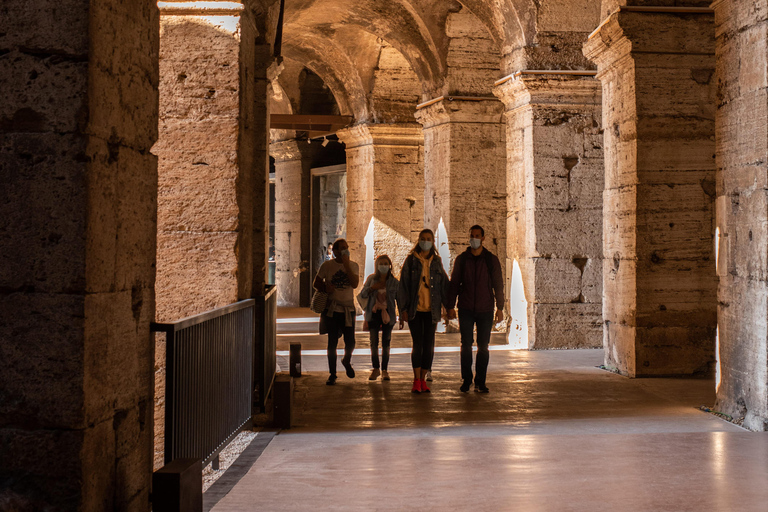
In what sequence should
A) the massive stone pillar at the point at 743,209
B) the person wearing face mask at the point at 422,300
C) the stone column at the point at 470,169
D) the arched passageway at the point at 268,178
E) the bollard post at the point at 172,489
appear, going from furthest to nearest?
the stone column at the point at 470,169
the person wearing face mask at the point at 422,300
the massive stone pillar at the point at 743,209
the arched passageway at the point at 268,178
the bollard post at the point at 172,489

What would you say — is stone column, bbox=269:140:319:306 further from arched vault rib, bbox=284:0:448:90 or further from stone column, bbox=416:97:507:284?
stone column, bbox=416:97:507:284

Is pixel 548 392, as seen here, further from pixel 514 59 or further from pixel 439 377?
pixel 514 59

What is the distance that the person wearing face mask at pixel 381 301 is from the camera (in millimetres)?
7703

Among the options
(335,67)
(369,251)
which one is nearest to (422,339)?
(369,251)

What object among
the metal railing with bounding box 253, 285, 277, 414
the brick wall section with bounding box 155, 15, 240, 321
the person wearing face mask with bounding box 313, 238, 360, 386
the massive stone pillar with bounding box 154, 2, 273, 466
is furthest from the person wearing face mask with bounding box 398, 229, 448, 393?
the brick wall section with bounding box 155, 15, 240, 321

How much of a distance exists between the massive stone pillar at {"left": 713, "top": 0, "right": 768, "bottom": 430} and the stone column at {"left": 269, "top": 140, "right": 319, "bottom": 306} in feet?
46.8

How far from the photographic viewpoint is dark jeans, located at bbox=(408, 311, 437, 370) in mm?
7109

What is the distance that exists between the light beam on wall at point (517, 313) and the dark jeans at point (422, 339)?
3.53m

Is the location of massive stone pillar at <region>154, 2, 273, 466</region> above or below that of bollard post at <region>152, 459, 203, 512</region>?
above

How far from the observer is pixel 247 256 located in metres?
6.04

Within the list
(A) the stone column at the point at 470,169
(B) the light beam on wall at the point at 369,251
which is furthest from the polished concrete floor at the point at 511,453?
(B) the light beam on wall at the point at 369,251

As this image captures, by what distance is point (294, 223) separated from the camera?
64.2 feet

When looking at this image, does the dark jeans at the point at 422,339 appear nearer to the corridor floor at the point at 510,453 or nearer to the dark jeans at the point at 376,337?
the corridor floor at the point at 510,453

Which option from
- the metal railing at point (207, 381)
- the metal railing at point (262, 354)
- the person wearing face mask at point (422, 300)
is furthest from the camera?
the person wearing face mask at point (422, 300)
